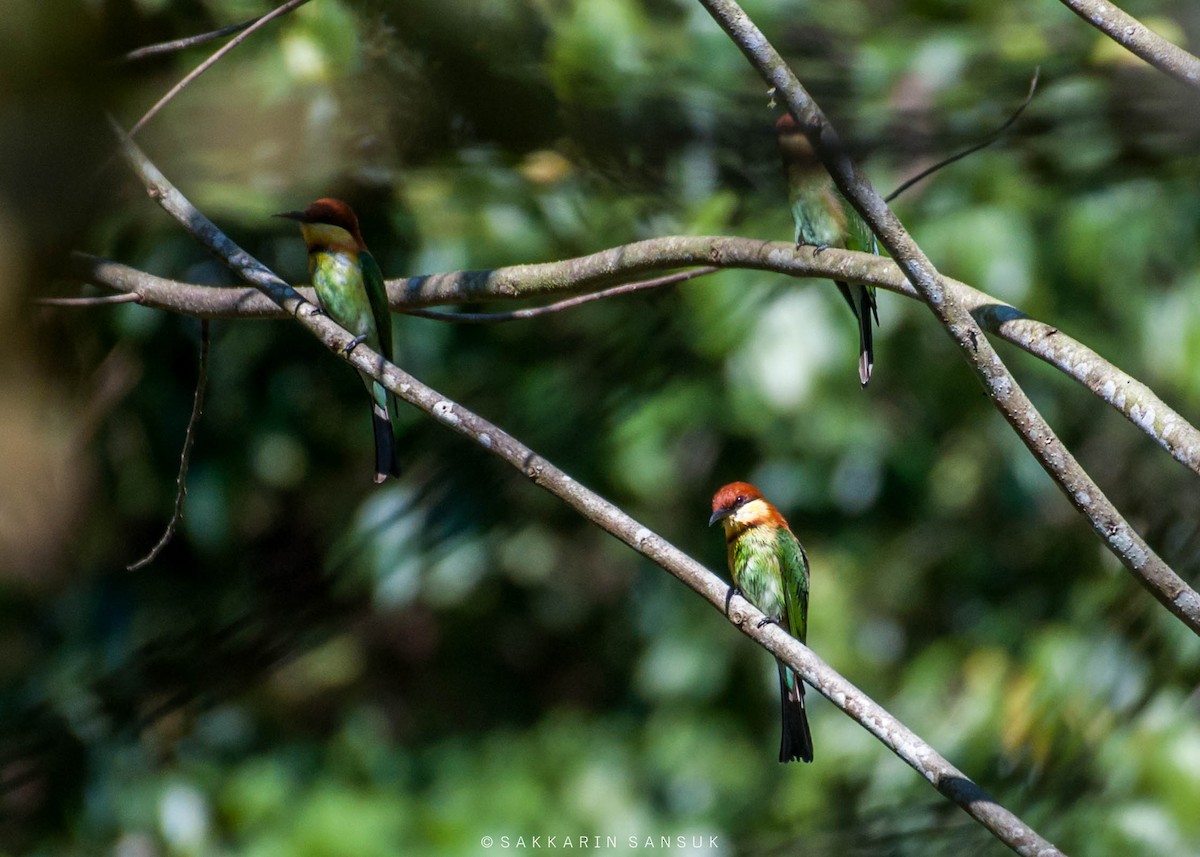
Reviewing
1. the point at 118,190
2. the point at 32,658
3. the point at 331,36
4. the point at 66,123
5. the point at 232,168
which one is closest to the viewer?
the point at 66,123

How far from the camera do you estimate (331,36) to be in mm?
2752

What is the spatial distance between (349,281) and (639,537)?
119 cm

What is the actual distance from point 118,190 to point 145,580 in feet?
3.54

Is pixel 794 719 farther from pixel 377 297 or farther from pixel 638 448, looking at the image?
pixel 377 297

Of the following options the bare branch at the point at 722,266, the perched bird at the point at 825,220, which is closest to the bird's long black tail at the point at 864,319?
the perched bird at the point at 825,220

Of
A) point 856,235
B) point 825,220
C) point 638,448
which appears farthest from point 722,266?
point 638,448

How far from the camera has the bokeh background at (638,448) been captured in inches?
114

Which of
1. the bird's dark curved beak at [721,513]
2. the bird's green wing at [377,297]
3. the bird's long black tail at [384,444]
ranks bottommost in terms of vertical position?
the bird's dark curved beak at [721,513]

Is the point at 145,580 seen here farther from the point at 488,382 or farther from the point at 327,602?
the point at 488,382

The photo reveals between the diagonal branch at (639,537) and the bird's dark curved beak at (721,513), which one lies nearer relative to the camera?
the diagonal branch at (639,537)

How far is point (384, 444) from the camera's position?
8.76 feet

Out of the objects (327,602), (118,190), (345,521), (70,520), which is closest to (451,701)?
(345,521)

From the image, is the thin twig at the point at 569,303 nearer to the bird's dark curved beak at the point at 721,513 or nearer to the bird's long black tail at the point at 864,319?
the bird's long black tail at the point at 864,319

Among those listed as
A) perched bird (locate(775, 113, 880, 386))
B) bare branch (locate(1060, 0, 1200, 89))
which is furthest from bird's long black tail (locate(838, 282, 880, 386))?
bare branch (locate(1060, 0, 1200, 89))
